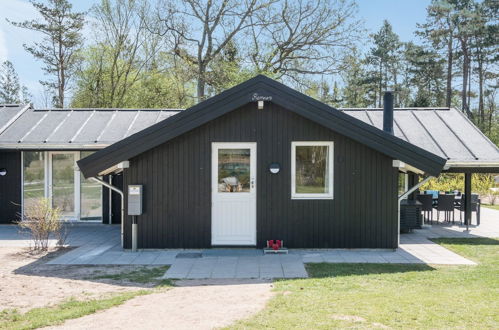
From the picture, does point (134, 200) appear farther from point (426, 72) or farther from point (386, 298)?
point (426, 72)

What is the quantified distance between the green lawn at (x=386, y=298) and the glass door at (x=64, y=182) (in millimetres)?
7804

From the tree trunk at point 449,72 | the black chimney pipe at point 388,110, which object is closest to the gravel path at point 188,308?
the black chimney pipe at point 388,110

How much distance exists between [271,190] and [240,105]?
1782mm

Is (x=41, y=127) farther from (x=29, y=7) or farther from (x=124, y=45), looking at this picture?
(x=29, y=7)

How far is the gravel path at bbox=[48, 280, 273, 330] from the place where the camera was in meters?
4.54

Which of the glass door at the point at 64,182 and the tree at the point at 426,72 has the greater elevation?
the tree at the point at 426,72

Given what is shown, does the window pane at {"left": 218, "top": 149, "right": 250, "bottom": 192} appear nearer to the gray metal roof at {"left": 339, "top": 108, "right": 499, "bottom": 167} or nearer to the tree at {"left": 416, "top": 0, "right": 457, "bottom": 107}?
the gray metal roof at {"left": 339, "top": 108, "right": 499, "bottom": 167}

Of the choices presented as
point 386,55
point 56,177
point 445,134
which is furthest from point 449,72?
point 56,177

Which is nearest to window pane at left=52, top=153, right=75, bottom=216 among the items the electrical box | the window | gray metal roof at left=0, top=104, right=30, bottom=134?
gray metal roof at left=0, top=104, right=30, bottom=134

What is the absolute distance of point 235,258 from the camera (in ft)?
26.0

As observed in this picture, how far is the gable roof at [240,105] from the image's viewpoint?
8109 mm

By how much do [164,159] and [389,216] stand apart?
181 inches

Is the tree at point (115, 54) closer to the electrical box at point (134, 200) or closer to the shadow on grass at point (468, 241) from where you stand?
the electrical box at point (134, 200)

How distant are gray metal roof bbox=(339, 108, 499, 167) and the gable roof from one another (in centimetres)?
286
